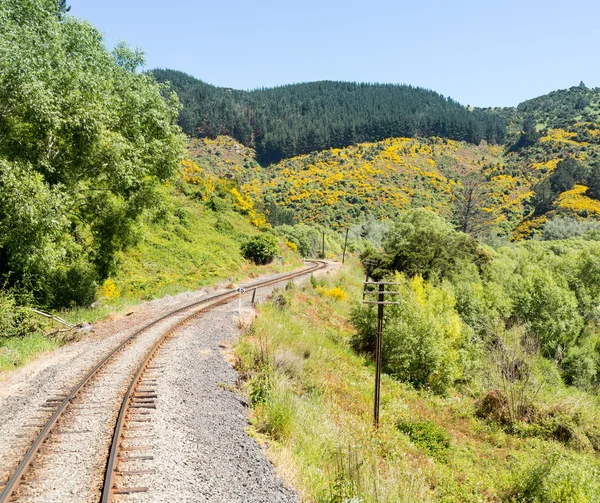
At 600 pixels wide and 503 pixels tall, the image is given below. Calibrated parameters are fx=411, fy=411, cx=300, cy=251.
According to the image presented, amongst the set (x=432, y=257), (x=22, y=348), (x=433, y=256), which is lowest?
(x=22, y=348)

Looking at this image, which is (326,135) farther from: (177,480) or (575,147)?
(177,480)

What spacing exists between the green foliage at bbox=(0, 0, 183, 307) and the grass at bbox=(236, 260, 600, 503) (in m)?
9.08

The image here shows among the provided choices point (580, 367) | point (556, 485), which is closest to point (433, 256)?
point (580, 367)

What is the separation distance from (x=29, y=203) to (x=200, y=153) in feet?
442

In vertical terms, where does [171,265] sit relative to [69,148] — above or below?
below

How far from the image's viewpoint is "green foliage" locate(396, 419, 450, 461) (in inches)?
711

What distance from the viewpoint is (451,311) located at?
31734 millimetres

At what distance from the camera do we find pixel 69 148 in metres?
17.8

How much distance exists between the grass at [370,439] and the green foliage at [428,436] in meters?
0.06

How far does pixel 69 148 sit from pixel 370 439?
55.8ft

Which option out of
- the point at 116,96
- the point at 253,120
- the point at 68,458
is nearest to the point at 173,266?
the point at 116,96

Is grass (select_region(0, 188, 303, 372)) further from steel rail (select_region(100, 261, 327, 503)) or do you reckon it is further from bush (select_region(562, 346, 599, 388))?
bush (select_region(562, 346, 599, 388))

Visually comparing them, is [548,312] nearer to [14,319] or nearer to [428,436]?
[428,436]

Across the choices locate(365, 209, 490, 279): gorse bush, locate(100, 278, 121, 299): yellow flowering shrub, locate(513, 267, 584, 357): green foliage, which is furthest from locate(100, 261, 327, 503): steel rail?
locate(513, 267, 584, 357): green foliage
